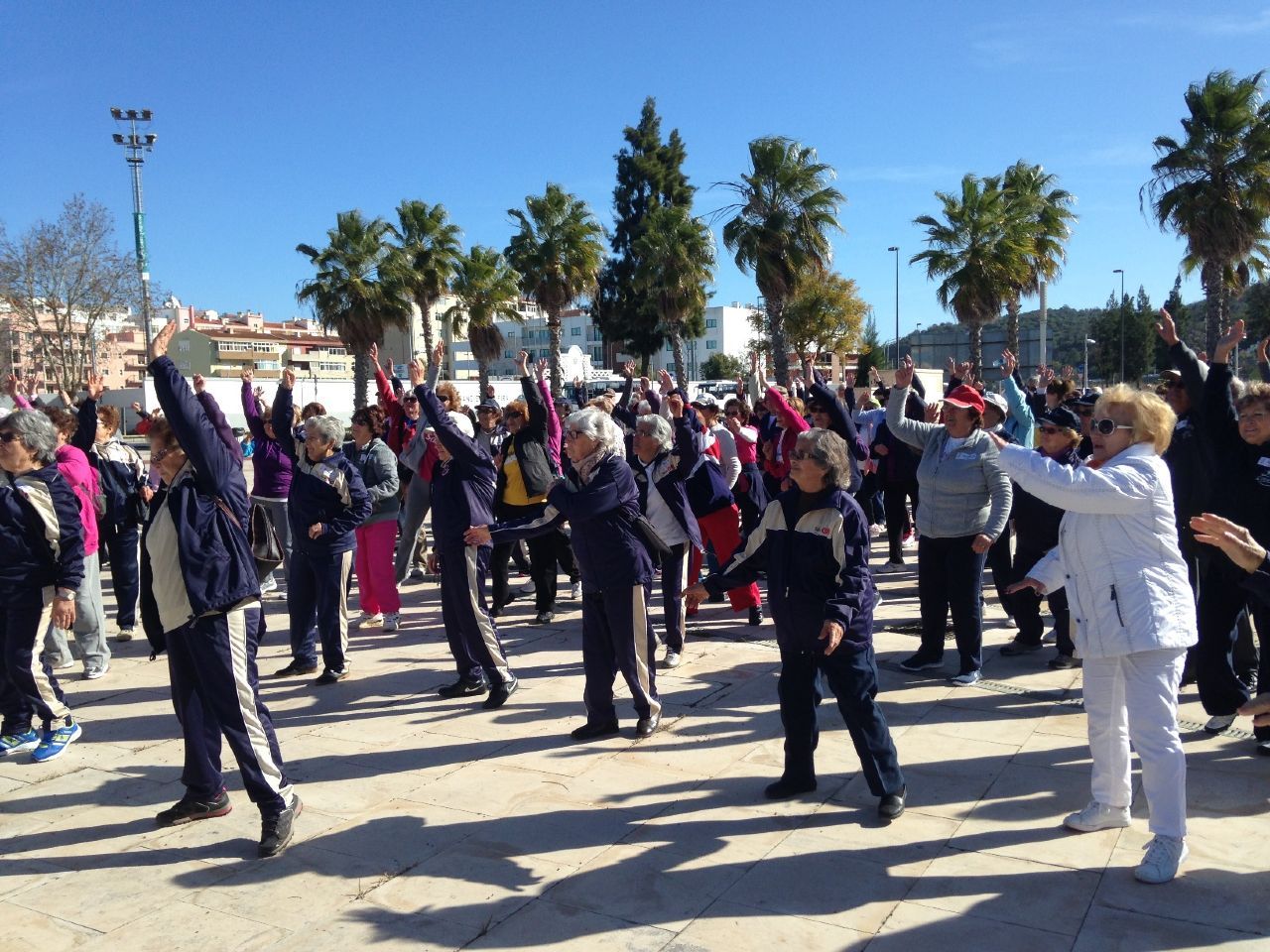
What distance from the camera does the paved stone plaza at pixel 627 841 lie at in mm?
3350

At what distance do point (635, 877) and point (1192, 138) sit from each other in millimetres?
24802

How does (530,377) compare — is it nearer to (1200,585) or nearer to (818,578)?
(818,578)

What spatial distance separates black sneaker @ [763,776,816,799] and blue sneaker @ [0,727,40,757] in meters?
3.99

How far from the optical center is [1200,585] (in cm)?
504

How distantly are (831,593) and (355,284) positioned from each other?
1184 inches

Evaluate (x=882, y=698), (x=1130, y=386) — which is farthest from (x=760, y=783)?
(x=1130, y=386)

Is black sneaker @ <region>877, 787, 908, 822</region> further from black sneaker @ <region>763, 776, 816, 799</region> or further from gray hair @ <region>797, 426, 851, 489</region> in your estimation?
gray hair @ <region>797, 426, 851, 489</region>

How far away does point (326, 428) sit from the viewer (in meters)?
6.36

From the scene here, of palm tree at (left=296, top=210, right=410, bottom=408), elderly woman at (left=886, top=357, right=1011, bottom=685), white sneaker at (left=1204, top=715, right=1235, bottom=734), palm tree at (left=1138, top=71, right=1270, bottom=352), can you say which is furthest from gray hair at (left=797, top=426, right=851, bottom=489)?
palm tree at (left=296, top=210, right=410, bottom=408)

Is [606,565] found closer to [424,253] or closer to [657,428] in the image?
[657,428]

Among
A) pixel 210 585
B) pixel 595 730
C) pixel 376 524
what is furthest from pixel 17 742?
pixel 595 730

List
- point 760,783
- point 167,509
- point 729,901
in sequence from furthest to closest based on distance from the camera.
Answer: point 760,783
point 167,509
point 729,901

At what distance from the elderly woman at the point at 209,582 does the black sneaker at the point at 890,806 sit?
249 centimetres

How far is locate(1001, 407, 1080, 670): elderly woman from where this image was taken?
6008mm
